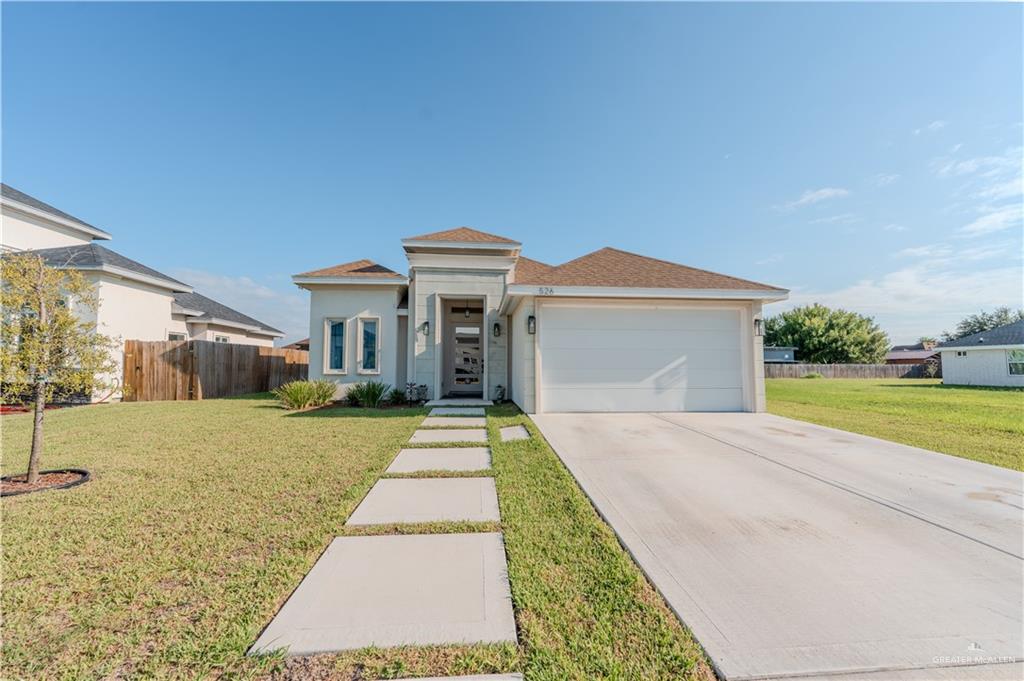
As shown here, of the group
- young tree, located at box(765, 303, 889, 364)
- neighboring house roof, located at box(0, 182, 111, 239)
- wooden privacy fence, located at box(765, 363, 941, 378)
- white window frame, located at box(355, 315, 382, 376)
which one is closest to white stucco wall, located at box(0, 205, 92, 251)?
neighboring house roof, located at box(0, 182, 111, 239)

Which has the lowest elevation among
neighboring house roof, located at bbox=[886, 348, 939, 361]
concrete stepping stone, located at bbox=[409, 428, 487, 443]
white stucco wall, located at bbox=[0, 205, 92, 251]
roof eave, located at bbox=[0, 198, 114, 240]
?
concrete stepping stone, located at bbox=[409, 428, 487, 443]

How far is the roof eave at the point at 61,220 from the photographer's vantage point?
12137mm

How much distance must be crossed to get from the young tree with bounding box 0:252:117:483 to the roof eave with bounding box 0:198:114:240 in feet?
45.2

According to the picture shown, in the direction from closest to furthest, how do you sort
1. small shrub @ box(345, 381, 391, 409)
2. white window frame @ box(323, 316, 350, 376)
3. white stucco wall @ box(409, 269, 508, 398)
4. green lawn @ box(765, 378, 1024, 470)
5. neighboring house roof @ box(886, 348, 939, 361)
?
green lawn @ box(765, 378, 1024, 470) → small shrub @ box(345, 381, 391, 409) → white stucco wall @ box(409, 269, 508, 398) → white window frame @ box(323, 316, 350, 376) → neighboring house roof @ box(886, 348, 939, 361)

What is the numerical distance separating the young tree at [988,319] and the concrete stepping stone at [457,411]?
201 ft

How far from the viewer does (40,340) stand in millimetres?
4086

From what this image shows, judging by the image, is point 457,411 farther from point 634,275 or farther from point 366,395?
point 634,275

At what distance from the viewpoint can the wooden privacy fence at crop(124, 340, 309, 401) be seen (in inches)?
444

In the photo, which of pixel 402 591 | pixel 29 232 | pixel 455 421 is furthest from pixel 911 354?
pixel 29 232

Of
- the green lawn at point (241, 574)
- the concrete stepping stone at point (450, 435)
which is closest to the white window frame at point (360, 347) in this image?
the concrete stepping stone at point (450, 435)

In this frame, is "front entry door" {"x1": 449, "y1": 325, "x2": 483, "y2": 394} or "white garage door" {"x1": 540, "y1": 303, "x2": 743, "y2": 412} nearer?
"white garage door" {"x1": 540, "y1": 303, "x2": 743, "y2": 412}

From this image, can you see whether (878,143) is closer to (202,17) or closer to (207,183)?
(202,17)

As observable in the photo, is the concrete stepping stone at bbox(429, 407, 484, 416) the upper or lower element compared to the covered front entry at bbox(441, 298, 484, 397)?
lower

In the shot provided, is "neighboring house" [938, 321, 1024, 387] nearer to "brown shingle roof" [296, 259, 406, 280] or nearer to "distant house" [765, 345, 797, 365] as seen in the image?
"distant house" [765, 345, 797, 365]
